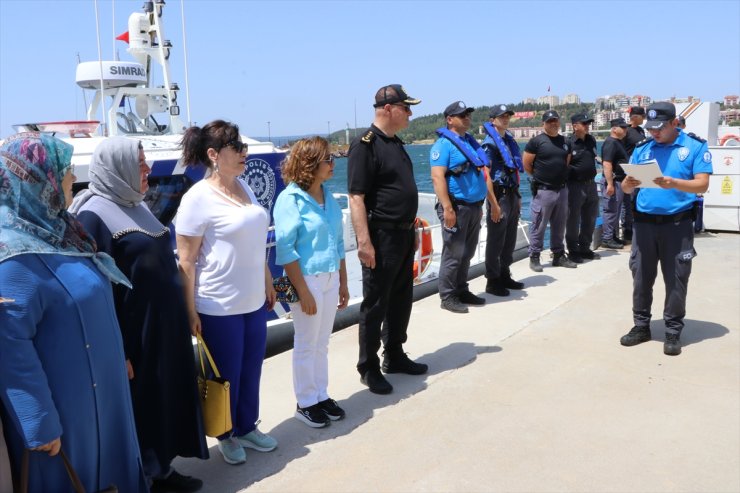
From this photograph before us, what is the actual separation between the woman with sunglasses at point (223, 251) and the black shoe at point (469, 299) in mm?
3394

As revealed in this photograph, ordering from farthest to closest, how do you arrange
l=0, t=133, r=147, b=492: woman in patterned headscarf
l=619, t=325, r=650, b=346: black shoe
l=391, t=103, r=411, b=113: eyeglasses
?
1. l=619, t=325, r=650, b=346: black shoe
2. l=391, t=103, r=411, b=113: eyeglasses
3. l=0, t=133, r=147, b=492: woman in patterned headscarf

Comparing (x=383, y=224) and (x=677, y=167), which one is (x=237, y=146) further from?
(x=677, y=167)

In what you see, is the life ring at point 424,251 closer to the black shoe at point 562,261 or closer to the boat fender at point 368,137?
the black shoe at point 562,261

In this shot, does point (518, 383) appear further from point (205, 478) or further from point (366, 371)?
point (205, 478)

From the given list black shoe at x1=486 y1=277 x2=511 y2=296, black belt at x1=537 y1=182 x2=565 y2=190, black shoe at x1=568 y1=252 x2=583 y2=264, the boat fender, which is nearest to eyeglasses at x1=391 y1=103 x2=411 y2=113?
the boat fender

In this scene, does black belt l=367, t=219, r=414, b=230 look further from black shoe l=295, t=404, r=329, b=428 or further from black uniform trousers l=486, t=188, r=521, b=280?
black uniform trousers l=486, t=188, r=521, b=280

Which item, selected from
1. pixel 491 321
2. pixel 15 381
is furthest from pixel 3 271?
pixel 491 321

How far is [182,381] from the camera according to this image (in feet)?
9.59

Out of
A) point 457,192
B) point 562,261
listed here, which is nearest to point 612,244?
point 562,261

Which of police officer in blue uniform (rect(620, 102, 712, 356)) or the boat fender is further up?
the boat fender

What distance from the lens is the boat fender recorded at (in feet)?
13.4

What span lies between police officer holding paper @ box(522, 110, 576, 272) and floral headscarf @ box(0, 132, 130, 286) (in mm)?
6138

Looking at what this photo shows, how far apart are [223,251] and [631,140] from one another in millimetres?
7200

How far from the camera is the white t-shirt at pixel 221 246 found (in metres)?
3.11
